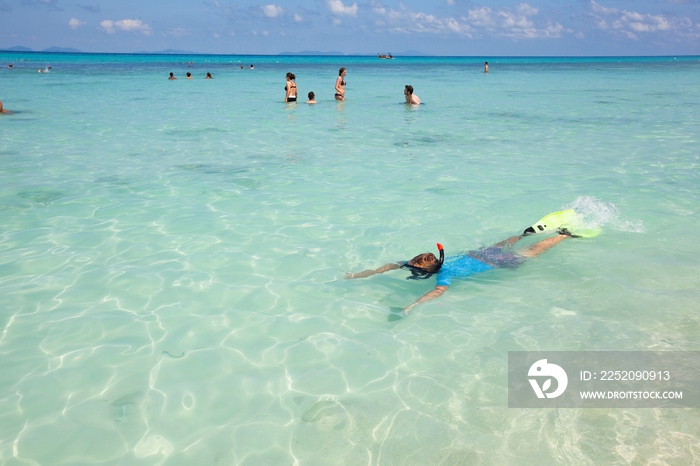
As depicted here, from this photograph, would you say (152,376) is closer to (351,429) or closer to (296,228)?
(351,429)

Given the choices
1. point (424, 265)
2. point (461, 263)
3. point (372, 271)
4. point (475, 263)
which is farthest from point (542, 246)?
point (372, 271)

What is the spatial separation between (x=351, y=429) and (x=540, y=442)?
122 cm

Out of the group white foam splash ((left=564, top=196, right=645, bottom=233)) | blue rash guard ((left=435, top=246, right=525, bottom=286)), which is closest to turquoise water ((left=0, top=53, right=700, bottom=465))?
white foam splash ((left=564, top=196, right=645, bottom=233))

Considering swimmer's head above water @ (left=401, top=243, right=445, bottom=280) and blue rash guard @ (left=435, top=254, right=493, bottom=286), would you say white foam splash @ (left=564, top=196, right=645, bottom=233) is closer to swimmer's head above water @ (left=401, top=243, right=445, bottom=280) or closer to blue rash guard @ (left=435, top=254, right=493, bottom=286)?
blue rash guard @ (left=435, top=254, right=493, bottom=286)

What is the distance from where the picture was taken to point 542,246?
5.96 metres

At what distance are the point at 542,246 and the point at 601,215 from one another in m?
1.79

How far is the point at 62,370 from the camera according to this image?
3.86 meters

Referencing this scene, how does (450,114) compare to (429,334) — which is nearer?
(429,334)

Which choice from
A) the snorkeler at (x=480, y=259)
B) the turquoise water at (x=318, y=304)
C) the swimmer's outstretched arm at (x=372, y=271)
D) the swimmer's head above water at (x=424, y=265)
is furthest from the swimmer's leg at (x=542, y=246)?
the swimmer's outstretched arm at (x=372, y=271)

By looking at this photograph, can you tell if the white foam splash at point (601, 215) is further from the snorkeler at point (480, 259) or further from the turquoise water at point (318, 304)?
the snorkeler at point (480, 259)

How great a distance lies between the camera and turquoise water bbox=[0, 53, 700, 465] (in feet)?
10.6

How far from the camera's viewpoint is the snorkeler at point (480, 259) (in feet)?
16.7

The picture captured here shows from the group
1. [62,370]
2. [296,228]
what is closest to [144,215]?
[296,228]

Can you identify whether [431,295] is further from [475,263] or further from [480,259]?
[480,259]
